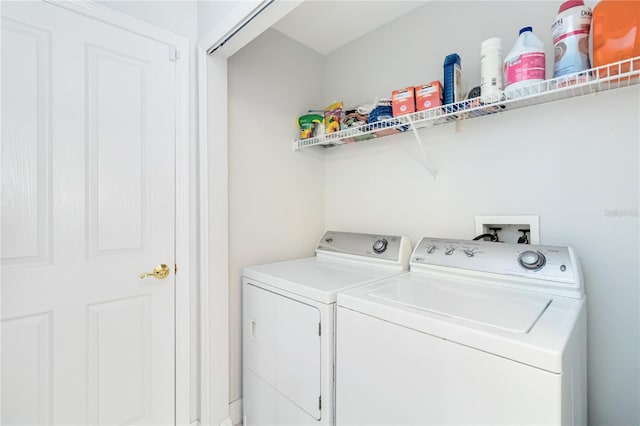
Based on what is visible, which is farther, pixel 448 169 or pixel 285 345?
pixel 448 169

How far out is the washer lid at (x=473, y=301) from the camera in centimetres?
100

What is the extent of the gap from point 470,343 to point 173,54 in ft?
6.48

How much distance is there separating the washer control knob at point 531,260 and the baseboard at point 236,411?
181cm

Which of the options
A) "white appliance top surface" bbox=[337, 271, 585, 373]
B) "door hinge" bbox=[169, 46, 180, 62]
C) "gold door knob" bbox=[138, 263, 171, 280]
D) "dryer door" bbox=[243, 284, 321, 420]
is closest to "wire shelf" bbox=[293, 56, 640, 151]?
"white appliance top surface" bbox=[337, 271, 585, 373]

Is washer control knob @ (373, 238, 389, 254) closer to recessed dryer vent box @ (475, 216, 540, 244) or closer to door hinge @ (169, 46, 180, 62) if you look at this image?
recessed dryer vent box @ (475, 216, 540, 244)

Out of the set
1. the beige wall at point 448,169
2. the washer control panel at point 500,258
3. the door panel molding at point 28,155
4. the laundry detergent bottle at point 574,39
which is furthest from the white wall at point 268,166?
the laundry detergent bottle at point 574,39

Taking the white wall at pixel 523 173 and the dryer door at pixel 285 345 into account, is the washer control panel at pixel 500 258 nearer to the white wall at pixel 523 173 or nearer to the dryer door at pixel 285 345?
the white wall at pixel 523 173

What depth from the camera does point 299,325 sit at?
57.9 inches

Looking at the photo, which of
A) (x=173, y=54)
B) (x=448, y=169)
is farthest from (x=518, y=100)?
(x=173, y=54)

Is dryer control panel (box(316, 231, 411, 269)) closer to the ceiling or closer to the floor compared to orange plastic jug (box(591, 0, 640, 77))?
closer to the floor

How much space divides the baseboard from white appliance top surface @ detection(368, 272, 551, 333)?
1257 millimetres

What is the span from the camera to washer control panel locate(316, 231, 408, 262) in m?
1.81

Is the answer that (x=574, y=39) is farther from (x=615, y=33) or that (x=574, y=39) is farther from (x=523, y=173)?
(x=523, y=173)

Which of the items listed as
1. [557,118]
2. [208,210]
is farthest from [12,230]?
[557,118]
